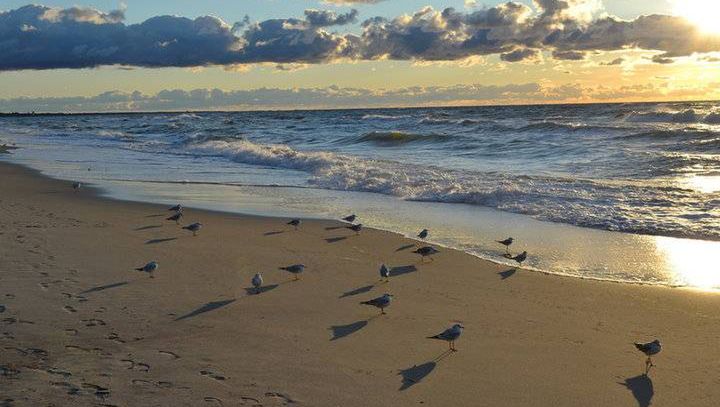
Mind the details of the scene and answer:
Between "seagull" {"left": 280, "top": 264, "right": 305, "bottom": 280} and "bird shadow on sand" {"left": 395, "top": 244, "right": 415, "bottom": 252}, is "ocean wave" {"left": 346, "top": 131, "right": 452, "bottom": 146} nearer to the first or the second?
"bird shadow on sand" {"left": 395, "top": 244, "right": 415, "bottom": 252}

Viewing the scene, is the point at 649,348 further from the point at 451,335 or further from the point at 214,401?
the point at 214,401

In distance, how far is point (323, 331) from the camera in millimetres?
7688

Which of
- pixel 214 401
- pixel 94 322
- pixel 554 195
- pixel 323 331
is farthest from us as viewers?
pixel 554 195

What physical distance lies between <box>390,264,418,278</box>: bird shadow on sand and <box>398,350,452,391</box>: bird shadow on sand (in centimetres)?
339

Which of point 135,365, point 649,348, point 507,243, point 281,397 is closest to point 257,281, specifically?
point 135,365

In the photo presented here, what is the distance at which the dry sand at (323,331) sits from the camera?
20.0 feet

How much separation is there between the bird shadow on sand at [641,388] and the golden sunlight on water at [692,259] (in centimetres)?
368

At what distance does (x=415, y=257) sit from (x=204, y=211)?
6.62 m

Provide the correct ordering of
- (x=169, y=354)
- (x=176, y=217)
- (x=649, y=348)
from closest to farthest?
(x=169, y=354), (x=649, y=348), (x=176, y=217)

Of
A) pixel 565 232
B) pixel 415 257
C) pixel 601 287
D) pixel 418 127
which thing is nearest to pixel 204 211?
pixel 415 257

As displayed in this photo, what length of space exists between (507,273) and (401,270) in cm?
159

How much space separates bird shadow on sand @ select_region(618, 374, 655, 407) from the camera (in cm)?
617

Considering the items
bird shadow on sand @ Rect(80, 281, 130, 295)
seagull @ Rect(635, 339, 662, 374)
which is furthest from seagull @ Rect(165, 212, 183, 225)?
seagull @ Rect(635, 339, 662, 374)

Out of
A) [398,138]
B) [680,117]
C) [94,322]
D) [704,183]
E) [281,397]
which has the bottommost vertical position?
[398,138]
